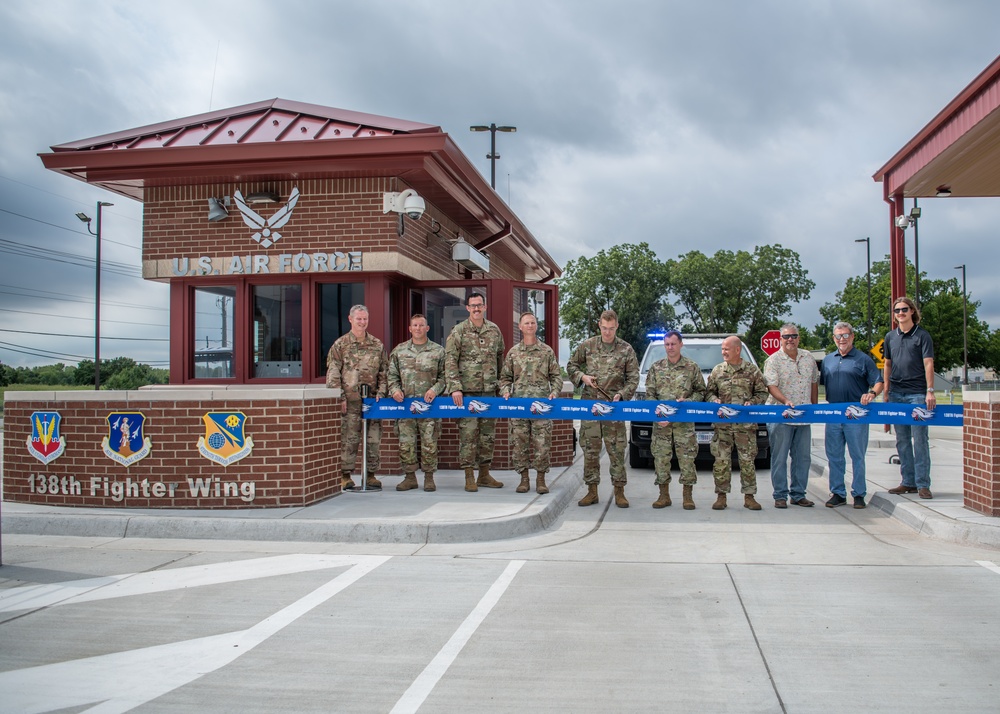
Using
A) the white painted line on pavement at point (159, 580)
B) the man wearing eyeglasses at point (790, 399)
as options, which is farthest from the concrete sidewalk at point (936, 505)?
→ the white painted line on pavement at point (159, 580)

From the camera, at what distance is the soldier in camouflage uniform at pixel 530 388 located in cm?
913

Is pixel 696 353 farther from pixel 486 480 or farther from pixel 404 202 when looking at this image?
pixel 404 202

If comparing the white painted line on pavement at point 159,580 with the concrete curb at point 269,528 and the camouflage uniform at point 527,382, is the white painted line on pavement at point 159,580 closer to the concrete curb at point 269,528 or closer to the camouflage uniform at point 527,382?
the concrete curb at point 269,528

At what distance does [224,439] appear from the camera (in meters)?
8.05

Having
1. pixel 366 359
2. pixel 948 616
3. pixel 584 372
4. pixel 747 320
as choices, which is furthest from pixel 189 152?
pixel 747 320

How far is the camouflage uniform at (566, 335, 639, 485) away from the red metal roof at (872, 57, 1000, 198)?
6.07 m

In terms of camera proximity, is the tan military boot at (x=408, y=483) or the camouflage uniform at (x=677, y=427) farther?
the tan military boot at (x=408, y=483)

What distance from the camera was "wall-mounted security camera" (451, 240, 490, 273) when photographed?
43.8ft

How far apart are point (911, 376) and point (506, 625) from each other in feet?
20.0

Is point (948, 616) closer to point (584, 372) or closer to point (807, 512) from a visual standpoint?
point (807, 512)

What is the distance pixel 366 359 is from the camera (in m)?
9.48

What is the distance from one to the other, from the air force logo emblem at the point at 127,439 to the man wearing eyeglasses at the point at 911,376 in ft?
25.8

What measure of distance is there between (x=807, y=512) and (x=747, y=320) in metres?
54.2

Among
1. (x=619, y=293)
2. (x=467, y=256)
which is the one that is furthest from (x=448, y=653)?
(x=619, y=293)
